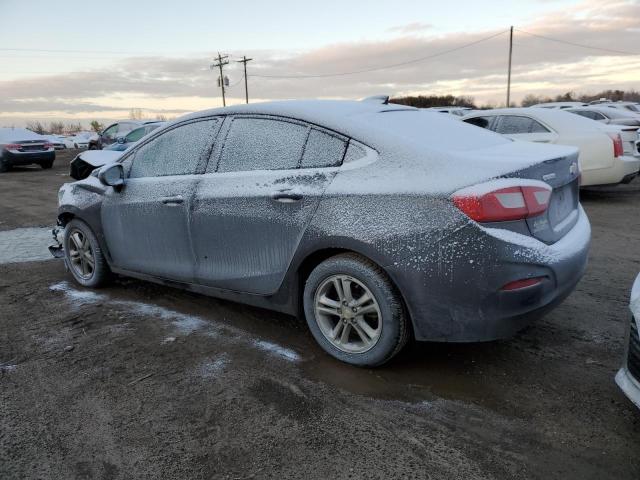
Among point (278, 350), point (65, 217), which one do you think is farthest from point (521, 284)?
point (65, 217)

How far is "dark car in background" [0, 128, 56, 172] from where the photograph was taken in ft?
63.5

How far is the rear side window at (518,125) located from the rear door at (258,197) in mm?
6608

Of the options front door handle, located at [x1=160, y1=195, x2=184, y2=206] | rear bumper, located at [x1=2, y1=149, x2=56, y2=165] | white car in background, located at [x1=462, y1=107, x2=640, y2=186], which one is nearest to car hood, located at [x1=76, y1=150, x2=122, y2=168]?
front door handle, located at [x1=160, y1=195, x2=184, y2=206]

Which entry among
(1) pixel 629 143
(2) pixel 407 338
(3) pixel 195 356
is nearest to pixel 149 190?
(3) pixel 195 356

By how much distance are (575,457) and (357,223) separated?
150 centimetres

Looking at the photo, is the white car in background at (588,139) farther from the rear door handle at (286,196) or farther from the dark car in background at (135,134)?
the dark car in background at (135,134)

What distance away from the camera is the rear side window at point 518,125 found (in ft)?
29.5

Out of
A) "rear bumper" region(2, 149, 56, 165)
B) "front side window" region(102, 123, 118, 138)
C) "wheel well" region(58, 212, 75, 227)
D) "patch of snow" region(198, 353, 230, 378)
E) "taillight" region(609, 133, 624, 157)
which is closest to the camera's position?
"patch of snow" region(198, 353, 230, 378)

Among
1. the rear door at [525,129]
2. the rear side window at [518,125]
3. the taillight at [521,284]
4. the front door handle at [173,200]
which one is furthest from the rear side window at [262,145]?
the rear side window at [518,125]

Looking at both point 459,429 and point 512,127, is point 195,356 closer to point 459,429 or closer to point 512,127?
point 459,429

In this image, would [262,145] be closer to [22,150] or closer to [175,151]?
[175,151]

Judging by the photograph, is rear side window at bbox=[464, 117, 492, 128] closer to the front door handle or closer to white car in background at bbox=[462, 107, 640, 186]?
white car in background at bbox=[462, 107, 640, 186]

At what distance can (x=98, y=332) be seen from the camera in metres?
4.00

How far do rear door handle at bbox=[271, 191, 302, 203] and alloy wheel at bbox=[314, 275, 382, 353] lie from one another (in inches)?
20.0
